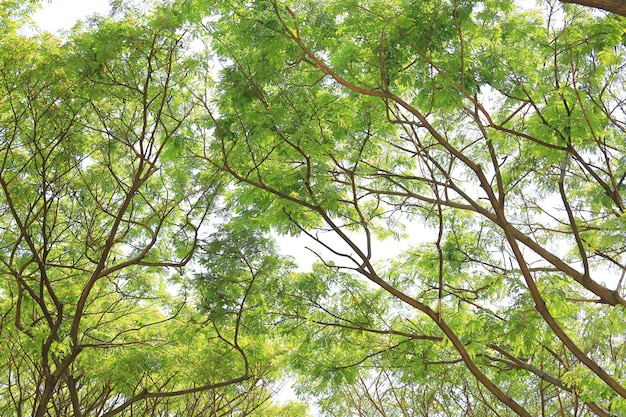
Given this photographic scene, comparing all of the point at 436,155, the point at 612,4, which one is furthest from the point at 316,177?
the point at 612,4

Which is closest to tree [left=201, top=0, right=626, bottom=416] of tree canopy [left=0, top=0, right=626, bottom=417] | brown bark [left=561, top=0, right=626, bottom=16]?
tree canopy [left=0, top=0, right=626, bottom=417]

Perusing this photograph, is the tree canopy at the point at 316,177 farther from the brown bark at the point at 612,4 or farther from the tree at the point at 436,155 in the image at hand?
the brown bark at the point at 612,4

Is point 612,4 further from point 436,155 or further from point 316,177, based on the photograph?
point 436,155

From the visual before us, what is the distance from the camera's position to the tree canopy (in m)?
A: 5.55

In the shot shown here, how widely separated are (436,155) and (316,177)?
2.12 m

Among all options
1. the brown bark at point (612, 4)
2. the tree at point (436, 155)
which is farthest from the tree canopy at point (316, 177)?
the brown bark at point (612, 4)

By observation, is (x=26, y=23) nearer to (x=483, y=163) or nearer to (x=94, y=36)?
(x=94, y=36)

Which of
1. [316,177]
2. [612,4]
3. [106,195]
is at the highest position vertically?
[106,195]

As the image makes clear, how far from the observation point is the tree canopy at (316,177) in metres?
5.55

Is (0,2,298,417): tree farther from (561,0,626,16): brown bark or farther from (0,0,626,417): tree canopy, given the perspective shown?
(561,0,626,16): brown bark

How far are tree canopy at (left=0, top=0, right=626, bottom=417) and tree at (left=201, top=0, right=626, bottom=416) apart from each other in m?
0.03

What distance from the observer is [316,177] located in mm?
6184

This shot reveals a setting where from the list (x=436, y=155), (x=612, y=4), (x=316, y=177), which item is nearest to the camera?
(x=612, y=4)

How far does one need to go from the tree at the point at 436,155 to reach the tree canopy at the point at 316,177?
0.03m
